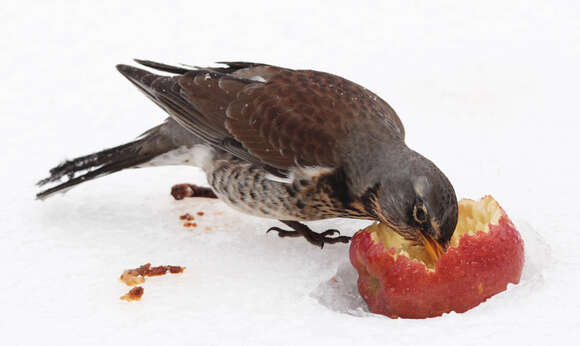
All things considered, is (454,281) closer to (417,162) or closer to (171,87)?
(417,162)

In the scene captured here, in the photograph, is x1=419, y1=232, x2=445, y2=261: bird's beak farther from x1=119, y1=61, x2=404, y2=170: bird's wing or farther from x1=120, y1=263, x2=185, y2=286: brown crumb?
x1=120, y1=263, x2=185, y2=286: brown crumb

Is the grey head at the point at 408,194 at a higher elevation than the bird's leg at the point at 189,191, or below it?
higher

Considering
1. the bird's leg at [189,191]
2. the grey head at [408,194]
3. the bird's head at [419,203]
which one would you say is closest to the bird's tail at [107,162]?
the bird's leg at [189,191]

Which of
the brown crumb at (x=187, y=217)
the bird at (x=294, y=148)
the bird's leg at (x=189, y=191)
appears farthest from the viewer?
the bird's leg at (x=189, y=191)

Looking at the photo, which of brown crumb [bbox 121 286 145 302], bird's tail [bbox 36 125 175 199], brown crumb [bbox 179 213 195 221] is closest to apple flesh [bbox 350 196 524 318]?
brown crumb [bbox 121 286 145 302]

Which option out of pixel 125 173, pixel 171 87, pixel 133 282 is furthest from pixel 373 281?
pixel 125 173

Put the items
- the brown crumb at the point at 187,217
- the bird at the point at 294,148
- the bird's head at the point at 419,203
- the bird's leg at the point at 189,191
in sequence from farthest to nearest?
1. the bird's leg at the point at 189,191
2. the brown crumb at the point at 187,217
3. the bird at the point at 294,148
4. the bird's head at the point at 419,203

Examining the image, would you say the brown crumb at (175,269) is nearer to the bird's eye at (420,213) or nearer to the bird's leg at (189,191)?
the bird's leg at (189,191)
